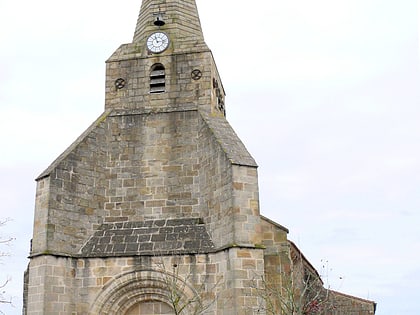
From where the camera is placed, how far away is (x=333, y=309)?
21969 mm

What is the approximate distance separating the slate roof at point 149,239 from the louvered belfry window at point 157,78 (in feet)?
15.3

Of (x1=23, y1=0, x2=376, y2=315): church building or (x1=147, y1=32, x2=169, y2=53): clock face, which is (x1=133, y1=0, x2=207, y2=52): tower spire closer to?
(x1=23, y1=0, x2=376, y2=315): church building

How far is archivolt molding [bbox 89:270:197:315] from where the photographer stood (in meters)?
17.1

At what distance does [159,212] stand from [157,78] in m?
4.78

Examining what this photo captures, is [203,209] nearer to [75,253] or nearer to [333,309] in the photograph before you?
[75,253]

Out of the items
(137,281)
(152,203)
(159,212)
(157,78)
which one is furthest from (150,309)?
(157,78)

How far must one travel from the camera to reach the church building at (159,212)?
16.5 metres

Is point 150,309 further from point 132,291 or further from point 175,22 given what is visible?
point 175,22

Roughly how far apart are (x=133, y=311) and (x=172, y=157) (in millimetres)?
4821

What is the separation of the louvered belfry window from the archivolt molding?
6.37m

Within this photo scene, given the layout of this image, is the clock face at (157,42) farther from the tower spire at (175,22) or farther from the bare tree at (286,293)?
the bare tree at (286,293)

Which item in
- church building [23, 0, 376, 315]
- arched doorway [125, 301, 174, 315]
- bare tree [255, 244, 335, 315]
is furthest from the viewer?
arched doorway [125, 301, 174, 315]

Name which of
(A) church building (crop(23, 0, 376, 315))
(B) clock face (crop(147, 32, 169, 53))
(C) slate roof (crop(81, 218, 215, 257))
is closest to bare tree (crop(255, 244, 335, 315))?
(A) church building (crop(23, 0, 376, 315))

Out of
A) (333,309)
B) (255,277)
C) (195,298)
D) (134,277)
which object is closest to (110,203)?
(134,277)
